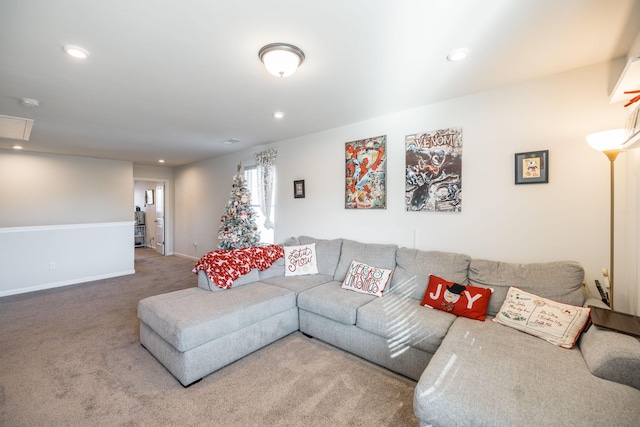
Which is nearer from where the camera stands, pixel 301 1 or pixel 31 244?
pixel 301 1

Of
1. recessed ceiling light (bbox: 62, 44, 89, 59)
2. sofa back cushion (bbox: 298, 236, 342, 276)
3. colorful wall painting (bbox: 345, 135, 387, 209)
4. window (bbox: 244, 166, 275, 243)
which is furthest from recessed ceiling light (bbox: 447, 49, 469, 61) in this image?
window (bbox: 244, 166, 275, 243)

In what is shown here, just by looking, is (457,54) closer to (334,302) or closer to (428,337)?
(428,337)

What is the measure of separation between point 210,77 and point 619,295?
3751mm

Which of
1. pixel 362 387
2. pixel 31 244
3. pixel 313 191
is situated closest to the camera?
pixel 362 387

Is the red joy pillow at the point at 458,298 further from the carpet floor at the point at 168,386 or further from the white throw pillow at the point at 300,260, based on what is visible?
the white throw pillow at the point at 300,260

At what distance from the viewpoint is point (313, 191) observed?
4152 mm

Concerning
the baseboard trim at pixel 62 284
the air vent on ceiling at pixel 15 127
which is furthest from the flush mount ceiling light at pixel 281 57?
the baseboard trim at pixel 62 284

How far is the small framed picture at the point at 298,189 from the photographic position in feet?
14.0

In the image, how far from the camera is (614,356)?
1376 millimetres

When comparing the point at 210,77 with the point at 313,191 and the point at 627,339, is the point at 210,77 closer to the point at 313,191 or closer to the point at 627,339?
the point at 313,191

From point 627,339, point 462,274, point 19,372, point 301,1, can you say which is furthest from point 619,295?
point 19,372

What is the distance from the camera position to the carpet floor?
1763 mm

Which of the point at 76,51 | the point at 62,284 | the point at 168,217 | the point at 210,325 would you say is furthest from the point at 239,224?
the point at 168,217

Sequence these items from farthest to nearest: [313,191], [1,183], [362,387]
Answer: [1,183] → [313,191] → [362,387]
